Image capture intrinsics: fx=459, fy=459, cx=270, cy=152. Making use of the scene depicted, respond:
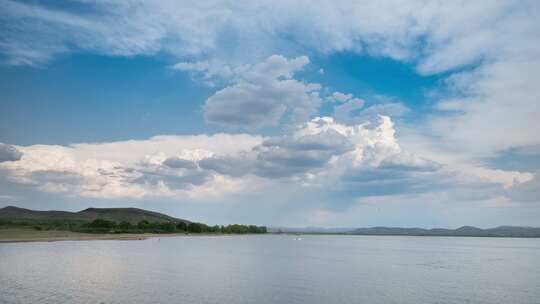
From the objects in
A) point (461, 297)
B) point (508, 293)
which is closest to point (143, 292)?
point (461, 297)

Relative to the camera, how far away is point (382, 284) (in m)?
62.8

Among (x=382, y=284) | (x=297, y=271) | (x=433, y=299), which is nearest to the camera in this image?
(x=433, y=299)

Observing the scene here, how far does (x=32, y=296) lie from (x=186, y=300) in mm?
→ 15068

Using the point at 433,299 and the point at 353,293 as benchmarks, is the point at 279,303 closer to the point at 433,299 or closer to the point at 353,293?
the point at 353,293

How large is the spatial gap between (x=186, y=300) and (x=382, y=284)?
2896 cm

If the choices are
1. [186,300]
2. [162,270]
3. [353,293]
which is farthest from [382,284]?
[162,270]

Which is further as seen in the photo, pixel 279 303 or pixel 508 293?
pixel 508 293

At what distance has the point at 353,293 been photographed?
53656 mm

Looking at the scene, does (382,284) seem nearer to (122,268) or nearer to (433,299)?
(433,299)

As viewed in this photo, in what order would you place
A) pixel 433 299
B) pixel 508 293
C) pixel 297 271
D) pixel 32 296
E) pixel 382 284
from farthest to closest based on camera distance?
pixel 297 271, pixel 382 284, pixel 508 293, pixel 433 299, pixel 32 296

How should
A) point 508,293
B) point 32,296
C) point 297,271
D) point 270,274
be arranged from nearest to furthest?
point 32,296
point 508,293
point 270,274
point 297,271

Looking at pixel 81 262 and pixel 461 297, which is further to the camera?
pixel 81 262

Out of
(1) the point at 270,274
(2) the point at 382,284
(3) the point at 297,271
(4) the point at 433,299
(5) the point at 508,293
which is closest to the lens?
(4) the point at 433,299

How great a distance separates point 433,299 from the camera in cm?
5091
